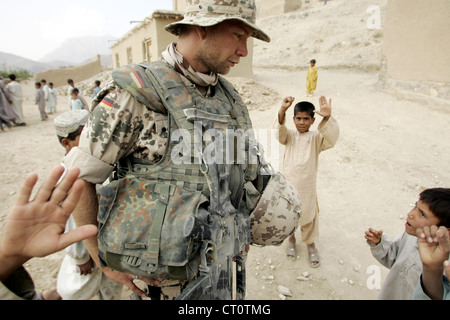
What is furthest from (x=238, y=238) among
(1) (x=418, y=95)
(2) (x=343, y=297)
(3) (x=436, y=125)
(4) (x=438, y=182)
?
(1) (x=418, y=95)

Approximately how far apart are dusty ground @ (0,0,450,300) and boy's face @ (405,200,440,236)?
1.23 metres

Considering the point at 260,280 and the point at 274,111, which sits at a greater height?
the point at 274,111

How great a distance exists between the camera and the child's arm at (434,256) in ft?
3.81

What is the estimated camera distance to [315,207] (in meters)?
2.77

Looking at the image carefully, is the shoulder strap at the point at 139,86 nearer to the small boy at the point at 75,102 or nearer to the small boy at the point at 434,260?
the small boy at the point at 434,260

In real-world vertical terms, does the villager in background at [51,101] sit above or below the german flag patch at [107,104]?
above

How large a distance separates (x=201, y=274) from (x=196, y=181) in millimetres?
386

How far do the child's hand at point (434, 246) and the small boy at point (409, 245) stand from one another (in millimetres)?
250

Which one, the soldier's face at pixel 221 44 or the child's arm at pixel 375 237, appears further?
the child's arm at pixel 375 237

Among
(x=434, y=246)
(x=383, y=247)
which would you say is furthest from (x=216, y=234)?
(x=383, y=247)

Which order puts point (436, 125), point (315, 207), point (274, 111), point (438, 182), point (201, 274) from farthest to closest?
point (274, 111) < point (436, 125) < point (438, 182) < point (315, 207) < point (201, 274)

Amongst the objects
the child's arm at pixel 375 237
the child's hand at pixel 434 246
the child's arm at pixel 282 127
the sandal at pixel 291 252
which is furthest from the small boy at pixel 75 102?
the child's hand at pixel 434 246

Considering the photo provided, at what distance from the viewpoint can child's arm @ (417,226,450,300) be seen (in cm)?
116

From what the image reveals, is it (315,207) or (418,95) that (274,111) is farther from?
(315,207)
